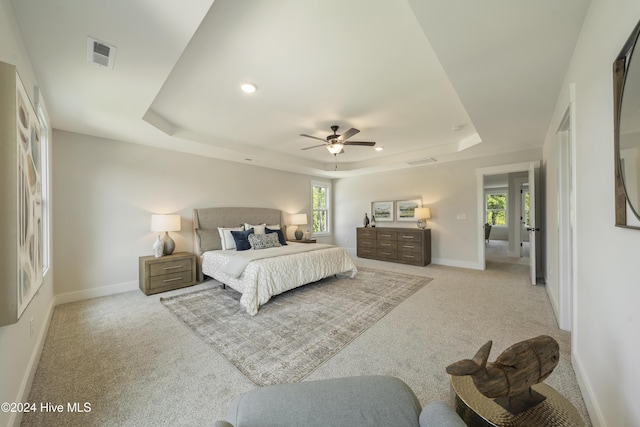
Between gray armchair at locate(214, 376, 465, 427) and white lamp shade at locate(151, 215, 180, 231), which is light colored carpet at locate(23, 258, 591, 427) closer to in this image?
gray armchair at locate(214, 376, 465, 427)

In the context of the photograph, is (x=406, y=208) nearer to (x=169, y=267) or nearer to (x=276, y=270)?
(x=276, y=270)

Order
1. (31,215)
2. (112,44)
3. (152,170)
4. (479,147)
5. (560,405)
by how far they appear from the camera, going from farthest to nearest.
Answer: (479,147) → (152,170) → (112,44) → (31,215) → (560,405)

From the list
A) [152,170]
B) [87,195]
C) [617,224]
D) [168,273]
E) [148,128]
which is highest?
[148,128]

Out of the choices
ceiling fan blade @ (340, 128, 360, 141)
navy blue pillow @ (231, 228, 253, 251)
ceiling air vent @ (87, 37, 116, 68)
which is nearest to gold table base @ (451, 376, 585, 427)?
ceiling fan blade @ (340, 128, 360, 141)

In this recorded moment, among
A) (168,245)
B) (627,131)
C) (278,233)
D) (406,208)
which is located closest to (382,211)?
(406,208)

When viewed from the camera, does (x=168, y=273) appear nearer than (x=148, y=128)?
No

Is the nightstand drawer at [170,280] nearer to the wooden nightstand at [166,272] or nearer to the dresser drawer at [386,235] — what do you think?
the wooden nightstand at [166,272]

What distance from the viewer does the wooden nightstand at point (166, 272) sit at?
3605mm

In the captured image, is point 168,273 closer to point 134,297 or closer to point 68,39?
point 134,297

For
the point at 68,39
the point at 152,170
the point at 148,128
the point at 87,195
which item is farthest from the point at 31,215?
the point at 152,170

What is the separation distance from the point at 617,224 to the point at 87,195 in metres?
5.29

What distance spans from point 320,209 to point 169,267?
171 inches

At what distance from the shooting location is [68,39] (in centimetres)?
A: 165

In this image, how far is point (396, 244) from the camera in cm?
577
